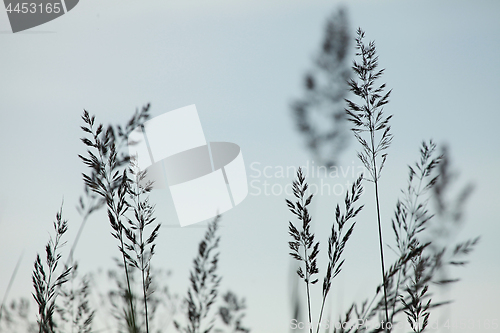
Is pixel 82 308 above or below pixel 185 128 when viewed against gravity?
below

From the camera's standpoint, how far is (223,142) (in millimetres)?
2605

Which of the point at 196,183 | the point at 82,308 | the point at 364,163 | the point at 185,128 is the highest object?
the point at 185,128

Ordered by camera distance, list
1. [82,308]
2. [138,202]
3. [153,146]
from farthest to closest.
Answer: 1. [153,146]
2. [82,308]
3. [138,202]

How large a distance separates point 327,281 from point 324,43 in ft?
5.43

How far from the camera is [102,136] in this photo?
1.32m

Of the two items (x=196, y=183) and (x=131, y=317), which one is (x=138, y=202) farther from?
(x=196, y=183)

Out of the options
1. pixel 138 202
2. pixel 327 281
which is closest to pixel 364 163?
pixel 327 281

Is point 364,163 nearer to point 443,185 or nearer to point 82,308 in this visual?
point 443,185

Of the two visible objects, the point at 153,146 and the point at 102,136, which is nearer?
the point at 102,136

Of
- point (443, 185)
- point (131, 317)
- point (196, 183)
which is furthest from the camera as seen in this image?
point (196, 183)

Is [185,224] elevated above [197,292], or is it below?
above

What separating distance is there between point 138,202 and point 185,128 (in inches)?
51.4

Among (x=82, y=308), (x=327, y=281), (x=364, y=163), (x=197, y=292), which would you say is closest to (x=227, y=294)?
(x=197, y=292)

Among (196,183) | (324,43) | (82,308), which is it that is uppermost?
(324,43)
